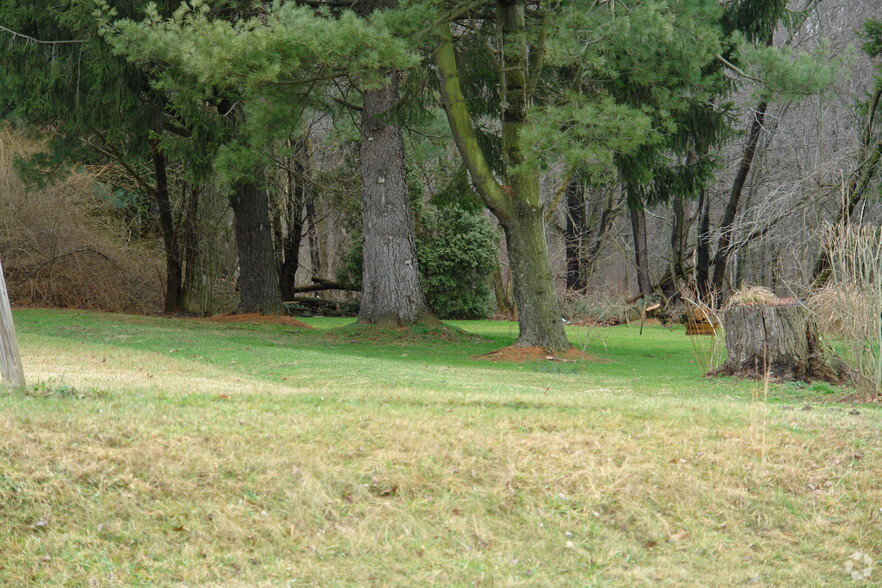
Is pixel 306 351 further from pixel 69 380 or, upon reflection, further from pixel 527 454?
pixel 527 454

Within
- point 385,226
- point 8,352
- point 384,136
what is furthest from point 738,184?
point 8,352

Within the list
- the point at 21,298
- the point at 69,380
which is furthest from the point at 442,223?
the point at 69,380

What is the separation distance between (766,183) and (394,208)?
12.0 meters

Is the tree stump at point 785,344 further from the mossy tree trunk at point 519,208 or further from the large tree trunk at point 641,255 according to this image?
the large tree trunk at point 641,255

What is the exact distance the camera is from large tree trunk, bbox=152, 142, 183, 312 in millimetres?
23578

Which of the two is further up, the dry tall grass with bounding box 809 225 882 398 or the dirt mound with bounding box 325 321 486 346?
the dry tall grass with bounding box 809 225 882 398

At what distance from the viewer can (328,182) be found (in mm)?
26438

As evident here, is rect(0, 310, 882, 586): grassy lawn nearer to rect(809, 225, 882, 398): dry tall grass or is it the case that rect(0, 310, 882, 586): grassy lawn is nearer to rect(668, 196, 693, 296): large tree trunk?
rect(809, 225, 882, 398): dry tall grass

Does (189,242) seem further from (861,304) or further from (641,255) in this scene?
(861,304)

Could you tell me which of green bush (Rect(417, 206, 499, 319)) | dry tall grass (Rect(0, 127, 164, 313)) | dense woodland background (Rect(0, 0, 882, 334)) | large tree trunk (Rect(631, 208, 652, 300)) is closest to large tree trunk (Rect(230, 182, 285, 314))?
dense woodland background (Rect(0, 0, 882, 334))

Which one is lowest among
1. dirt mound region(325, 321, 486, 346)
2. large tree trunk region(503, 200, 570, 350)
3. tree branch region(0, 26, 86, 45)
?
dirt mound region(325, 321, 486, 346)

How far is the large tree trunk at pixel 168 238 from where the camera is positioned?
23578 millimetres

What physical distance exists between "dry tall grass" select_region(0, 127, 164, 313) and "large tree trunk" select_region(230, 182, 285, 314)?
388cm

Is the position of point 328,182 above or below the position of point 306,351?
above
